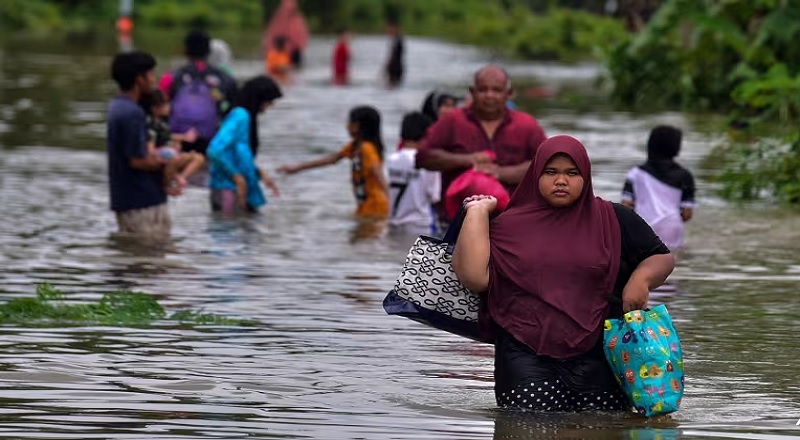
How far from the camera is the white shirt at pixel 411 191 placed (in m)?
15.8

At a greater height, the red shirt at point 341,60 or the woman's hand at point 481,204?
the woman's hand at point 481,204

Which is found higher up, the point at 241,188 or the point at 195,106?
the point at 195,106

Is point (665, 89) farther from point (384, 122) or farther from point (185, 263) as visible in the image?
point (185, 263)

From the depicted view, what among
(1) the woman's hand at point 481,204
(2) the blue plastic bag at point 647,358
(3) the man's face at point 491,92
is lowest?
(2) the blue plastic bag at point 647,358

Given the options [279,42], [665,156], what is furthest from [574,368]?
[279,42]

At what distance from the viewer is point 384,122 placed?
30.2m

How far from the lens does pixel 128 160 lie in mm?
13961

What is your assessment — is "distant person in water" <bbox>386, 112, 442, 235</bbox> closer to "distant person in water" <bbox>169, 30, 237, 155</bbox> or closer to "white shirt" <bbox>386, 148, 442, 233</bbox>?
"white shirt" <bbox>386, 148, 442, 233</bbox>

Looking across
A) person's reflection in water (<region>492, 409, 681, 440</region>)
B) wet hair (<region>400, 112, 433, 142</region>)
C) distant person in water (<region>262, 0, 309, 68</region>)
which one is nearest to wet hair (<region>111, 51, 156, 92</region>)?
wet hair (<region>400, 112, 433, 142</region>)

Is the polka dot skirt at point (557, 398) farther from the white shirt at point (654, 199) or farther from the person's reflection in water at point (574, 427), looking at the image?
the white shirt at point (654, 199)

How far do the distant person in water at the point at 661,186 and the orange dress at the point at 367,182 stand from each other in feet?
10.9

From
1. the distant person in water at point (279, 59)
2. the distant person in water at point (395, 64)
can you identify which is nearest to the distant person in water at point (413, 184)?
the distant person in water at point (395, 64)

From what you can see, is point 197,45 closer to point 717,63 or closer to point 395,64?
point 717,63

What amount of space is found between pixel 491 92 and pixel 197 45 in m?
6.13
